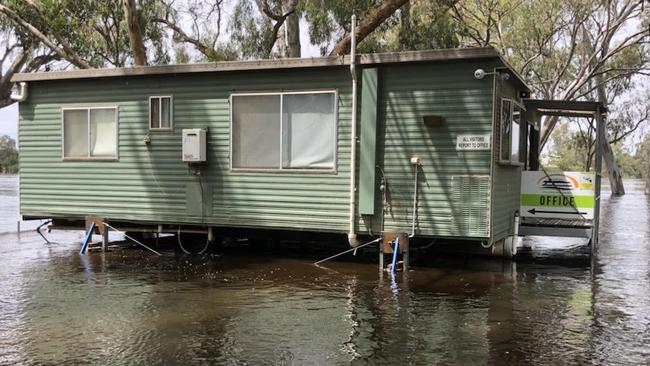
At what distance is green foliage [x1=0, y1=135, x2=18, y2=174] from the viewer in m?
99.9

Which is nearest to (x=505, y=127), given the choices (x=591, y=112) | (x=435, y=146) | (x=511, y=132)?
(x=511, y=132)

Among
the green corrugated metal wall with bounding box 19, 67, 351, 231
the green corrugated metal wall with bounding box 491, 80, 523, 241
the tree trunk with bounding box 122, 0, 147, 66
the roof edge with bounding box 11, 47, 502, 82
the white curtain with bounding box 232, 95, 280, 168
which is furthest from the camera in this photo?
the tree trunk with bounding box 122, 0, 147, 66

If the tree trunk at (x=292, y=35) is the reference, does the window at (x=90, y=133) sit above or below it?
below

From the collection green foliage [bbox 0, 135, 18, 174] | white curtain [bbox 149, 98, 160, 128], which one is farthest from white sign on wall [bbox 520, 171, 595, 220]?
green foliage [bbox 0, 135, 18, 174]

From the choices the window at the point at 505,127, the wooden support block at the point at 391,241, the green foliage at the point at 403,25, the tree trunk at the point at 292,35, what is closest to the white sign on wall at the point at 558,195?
the window at the point at 505,127

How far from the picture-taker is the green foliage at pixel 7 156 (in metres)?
99.9

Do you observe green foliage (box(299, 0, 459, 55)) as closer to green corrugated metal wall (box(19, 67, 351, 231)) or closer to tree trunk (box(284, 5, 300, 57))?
tree trunk (box(284, 5, 300, 57))

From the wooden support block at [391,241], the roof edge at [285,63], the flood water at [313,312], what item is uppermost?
the roof edge at [285,63]

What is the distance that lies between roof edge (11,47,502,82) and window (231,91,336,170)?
0.47 meters

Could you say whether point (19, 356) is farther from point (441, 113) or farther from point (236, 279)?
point (441, 113)

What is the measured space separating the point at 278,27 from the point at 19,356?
16.7 m

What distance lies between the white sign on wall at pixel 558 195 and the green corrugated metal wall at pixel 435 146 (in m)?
2.64

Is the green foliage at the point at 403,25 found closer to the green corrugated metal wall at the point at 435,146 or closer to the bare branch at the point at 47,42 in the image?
the bare branch at the point at 47,42

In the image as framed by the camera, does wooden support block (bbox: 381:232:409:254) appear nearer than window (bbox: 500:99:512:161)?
Yes
